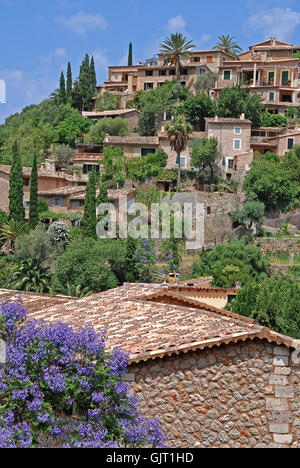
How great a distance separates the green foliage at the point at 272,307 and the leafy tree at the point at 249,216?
19.0m

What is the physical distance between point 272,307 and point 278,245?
20.2 meters

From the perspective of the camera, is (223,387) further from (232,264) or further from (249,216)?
(249,216)

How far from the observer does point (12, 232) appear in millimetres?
46125

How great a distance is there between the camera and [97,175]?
54656mm

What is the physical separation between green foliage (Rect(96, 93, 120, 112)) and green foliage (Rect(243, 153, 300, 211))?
79.9ft

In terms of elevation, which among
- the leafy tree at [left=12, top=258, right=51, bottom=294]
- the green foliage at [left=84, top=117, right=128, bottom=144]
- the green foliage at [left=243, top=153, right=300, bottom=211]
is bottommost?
the leafy tree at [left=12, top=258, right=51, bottom=294]

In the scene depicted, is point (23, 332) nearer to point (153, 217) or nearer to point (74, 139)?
point (153, 217)

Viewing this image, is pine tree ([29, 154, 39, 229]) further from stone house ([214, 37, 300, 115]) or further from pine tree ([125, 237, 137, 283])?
stone house ([214, 37, 300, 115])

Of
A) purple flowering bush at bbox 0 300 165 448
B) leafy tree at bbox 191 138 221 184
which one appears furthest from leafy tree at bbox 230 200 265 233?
purple flowering bush at bbox 0 300 165 448

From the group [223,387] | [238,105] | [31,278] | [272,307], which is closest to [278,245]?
[238,105]

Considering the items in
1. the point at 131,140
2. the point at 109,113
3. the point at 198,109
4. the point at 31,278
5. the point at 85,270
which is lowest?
the point at 31,278

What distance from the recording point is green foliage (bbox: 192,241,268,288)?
38.3 meters

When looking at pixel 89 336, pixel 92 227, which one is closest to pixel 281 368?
pixel 89 336

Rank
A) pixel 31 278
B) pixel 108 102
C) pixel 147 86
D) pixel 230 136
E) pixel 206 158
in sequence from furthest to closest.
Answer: pixel 108 102
pixel 147 86
pixel 230 136
pixel 206 158
pixel 31 278
